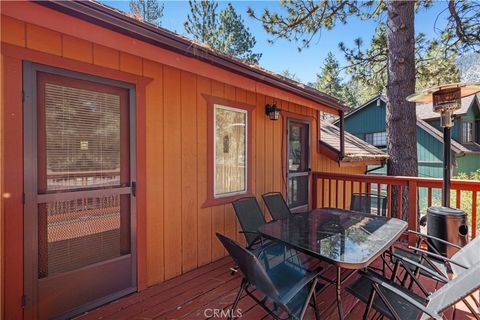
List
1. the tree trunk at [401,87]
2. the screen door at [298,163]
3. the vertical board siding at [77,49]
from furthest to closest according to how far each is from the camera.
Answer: the tree trunk at [401,87]
the screen door at [298,163]
the vertical board siding at [77,49]

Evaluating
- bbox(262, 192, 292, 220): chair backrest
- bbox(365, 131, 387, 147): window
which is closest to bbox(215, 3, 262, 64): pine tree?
bbox(365, 131, 387, 147): window

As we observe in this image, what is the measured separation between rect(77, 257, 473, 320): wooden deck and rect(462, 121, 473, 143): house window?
13.4 metres

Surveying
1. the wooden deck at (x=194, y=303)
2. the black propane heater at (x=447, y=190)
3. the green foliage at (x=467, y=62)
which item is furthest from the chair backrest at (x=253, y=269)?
the green foliage at (x=467, y=62)

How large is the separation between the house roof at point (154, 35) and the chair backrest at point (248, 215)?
1.62 m

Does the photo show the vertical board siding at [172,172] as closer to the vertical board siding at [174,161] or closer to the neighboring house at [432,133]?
the vertical board siding at [174,161]

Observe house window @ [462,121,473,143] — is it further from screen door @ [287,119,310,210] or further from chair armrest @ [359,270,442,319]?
chair armrest @ [359,270,442,319]

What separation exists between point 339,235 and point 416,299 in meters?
0.72

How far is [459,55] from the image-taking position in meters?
6.42

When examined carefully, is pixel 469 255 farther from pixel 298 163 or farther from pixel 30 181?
pixel 30 181

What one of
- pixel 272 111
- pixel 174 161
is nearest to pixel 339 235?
pixel 174 161

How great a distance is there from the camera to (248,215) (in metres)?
3.30

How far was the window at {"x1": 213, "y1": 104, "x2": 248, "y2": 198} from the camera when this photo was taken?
3541 mm

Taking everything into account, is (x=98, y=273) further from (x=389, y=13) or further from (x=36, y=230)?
(x=389, y=13)

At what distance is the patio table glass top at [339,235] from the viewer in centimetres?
192
